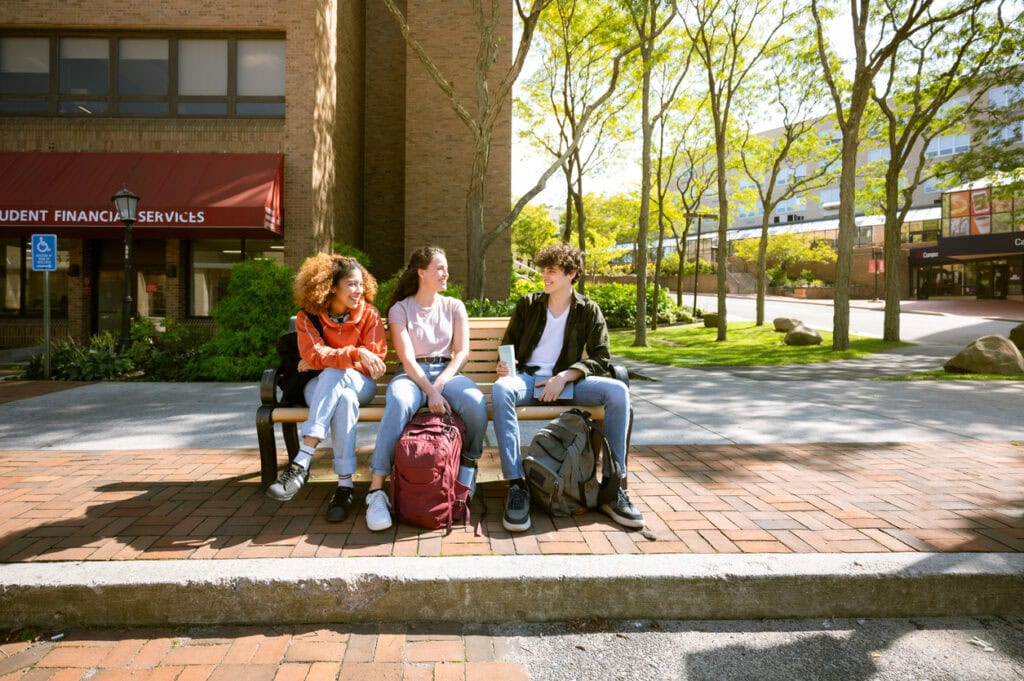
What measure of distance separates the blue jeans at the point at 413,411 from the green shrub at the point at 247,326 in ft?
23.8

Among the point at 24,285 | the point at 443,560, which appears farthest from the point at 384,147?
the point at 443,560

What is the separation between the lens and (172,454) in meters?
5.29

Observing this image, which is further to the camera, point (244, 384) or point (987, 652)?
point (244, 384)

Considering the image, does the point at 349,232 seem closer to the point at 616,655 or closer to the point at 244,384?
the point at 244,384

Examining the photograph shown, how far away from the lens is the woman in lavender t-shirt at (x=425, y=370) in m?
3.79

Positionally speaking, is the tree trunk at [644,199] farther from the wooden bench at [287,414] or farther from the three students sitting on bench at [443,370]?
the wooden bench at [287,414]

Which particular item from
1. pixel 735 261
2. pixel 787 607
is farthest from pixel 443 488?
pixel 735 261

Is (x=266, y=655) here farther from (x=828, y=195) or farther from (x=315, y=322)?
(x=828, y=195)

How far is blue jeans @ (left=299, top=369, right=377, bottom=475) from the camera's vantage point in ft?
12.6

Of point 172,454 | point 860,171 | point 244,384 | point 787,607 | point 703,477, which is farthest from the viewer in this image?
point 860,171

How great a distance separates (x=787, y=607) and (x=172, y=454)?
4.79 metres

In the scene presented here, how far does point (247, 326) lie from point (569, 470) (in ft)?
27.9

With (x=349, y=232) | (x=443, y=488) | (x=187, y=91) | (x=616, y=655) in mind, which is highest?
(x=187, y=91)

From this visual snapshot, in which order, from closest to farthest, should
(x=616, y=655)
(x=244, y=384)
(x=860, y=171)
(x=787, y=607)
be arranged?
(x=616, y=655)
(x=787, y=607)
(x=244, y=384)
(x=860, y=171)
